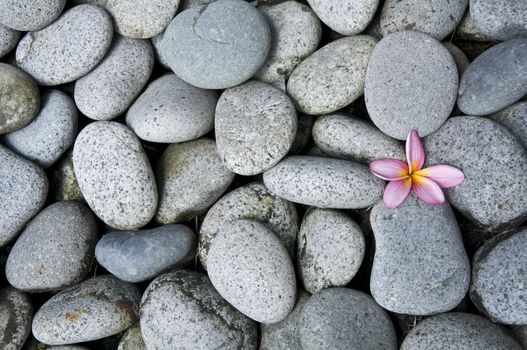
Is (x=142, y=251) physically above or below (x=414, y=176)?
below

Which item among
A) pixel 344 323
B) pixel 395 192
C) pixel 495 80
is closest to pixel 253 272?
pixel 344 323

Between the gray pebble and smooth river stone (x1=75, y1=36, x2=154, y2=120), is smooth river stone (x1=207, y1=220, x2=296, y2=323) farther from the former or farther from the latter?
smooth river stone (x1=75, y1=36, x2=154, y2=120)

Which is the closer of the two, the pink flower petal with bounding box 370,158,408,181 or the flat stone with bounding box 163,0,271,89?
the pink flower petal with bounding box 370,158,408,181

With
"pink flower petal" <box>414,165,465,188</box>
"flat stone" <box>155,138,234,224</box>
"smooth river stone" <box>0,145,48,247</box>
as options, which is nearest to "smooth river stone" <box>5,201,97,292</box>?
"smooth river stone" <box>0,145,48,247</box>

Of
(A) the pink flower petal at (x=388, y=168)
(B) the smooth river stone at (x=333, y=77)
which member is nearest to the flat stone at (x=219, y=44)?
(B) the smooth river stone at (x=333, y=77)

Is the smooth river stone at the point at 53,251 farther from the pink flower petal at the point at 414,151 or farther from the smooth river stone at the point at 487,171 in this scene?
the smooth river stone at the point at 487,171

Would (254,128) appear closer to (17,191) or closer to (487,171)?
(487,171)
